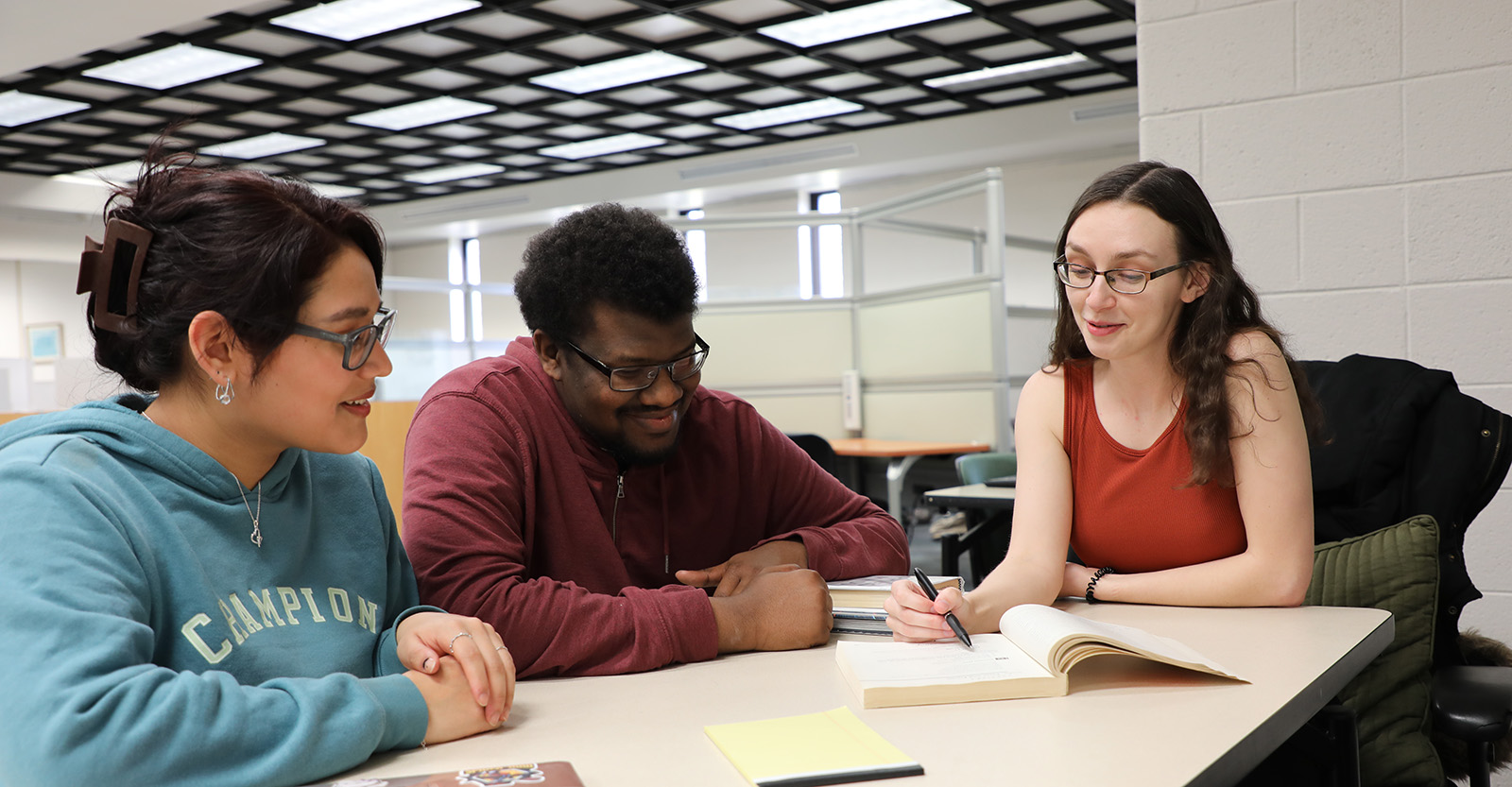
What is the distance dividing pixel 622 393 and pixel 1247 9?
1933mm

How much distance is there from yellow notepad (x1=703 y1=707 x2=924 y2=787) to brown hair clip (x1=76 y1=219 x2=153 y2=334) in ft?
1.94

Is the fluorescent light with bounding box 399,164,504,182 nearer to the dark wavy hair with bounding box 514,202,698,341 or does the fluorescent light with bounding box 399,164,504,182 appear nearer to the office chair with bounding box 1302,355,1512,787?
the dark wavy hair with bounding box 514,202,698,341

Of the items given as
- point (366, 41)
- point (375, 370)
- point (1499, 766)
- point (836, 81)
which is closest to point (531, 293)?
point (375, 370)

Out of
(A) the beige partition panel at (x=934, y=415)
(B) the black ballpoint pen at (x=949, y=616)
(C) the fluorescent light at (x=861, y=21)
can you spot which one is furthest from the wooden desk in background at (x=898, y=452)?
(B) the black ballpoint pen at (x=949, y=616)

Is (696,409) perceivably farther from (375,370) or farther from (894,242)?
(894,242)

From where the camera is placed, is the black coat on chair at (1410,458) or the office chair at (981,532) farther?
the office chair at (981,532)

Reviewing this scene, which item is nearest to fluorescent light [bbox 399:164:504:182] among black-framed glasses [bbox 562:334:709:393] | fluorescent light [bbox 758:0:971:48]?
fluorescent light [bbox 758:0:971:48]

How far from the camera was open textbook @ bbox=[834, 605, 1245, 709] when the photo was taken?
3.13 ft

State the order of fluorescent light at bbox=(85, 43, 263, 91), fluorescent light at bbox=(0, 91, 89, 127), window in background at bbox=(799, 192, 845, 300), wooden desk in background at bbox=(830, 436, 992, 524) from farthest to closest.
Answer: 1. window in background at bbox=(799, 192, 845, 300)
2. fluorescent light at bbox=(0, 91, 89, 127)
3. fluorescent light at bbox=(85, 43, 263, 91)
4. wooden desk in background at bbox=(830, 436, 992, 524)

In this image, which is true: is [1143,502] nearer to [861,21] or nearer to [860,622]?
[860,622]

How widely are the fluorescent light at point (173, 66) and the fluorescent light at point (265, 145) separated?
142cm

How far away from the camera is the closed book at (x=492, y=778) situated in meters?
0.74

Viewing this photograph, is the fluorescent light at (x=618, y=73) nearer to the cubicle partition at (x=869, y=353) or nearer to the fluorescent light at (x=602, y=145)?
the fluorescent light at (x=602, y=145)

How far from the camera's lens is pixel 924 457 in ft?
16.9
